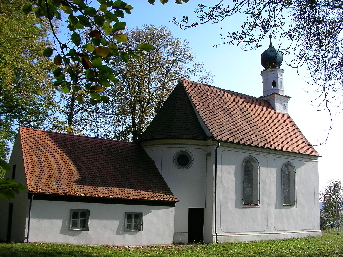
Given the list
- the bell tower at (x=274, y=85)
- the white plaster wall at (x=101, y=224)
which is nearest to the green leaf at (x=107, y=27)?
the white plaster wall at (x=101, y=224)

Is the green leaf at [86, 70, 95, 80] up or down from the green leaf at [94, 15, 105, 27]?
down

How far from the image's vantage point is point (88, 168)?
708 inches

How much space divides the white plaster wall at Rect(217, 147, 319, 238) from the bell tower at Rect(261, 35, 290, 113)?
5223mm

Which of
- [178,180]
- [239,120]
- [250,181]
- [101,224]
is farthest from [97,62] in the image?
[239,120]

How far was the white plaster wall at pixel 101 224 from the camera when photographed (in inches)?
605

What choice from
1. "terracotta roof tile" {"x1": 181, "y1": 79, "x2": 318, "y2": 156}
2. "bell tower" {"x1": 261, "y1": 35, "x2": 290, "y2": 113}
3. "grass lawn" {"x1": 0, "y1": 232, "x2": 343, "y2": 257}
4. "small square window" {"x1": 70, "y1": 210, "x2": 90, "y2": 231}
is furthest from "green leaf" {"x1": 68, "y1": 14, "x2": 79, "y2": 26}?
"bell tower" {"x1": 261, "y1": 35, "x2": 290, "y2": 113}

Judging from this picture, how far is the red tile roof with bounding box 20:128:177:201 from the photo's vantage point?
16359 millimetres

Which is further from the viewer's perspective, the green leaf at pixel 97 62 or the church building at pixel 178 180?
the church building at pixel 178 180

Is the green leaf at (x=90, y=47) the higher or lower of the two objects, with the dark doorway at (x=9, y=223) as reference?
higher

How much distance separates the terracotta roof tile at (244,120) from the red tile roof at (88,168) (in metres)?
4.33

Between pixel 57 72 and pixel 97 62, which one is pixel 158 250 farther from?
pixel 97 62

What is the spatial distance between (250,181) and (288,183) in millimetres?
3895

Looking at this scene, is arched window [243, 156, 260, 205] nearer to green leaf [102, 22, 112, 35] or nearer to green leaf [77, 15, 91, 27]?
green leaf [102, 22, 112, 35]

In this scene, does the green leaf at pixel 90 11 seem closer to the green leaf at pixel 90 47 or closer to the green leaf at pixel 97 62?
the green leaf at pixel 90 47
